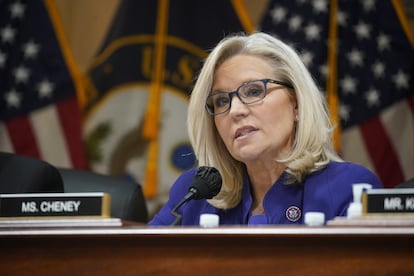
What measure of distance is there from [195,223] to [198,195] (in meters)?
0.31

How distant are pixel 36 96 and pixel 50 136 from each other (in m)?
0.25

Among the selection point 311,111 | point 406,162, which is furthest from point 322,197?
point 406,162

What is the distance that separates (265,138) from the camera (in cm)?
243

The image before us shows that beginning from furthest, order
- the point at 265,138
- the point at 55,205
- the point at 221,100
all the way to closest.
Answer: the point at 221,100 < the point at 265,138 < the point at 55,205

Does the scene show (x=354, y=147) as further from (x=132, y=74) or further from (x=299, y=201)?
(x=299, y=201)

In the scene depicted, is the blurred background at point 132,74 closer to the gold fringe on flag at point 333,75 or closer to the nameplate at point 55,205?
the gold fringe on flag at point 333,75

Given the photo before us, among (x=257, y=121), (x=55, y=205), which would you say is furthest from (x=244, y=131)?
(x=55, y=205)

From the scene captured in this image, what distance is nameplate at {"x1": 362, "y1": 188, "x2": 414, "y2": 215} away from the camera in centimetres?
151

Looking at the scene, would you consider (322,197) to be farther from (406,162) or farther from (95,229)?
(406,162)

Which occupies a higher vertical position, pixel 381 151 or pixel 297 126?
pixel 297 126

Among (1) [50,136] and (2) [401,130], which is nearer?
(2) [401,130]

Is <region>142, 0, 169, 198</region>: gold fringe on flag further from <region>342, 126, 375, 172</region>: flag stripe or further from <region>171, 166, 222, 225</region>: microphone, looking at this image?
<region>171, 166, 222, 225</region>: microphone

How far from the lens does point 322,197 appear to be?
7.43 feet

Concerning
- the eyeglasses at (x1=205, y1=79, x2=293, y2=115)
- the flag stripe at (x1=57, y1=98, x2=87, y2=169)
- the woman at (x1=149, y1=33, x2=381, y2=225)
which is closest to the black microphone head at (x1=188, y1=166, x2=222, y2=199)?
the woman at (x1=149, y1=33, x2=381, y2=225)
